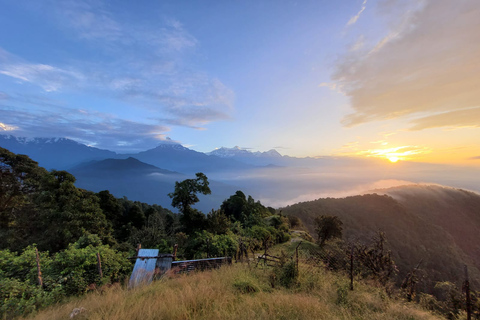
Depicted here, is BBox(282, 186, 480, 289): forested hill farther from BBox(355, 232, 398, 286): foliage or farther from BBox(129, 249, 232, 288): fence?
BBox(129, 249, 232, 288): fence

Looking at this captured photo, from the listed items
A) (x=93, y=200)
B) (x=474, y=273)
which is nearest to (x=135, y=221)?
(x=93, y=200)

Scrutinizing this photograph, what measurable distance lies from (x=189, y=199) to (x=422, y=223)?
5031 centimetres

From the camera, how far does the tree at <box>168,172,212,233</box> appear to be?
20734 millimetres

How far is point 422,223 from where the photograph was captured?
136 feet

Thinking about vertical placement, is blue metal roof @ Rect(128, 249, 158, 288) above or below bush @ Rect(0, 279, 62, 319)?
below

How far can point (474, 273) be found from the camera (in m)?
29.7

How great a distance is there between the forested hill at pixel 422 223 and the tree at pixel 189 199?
20432 mm

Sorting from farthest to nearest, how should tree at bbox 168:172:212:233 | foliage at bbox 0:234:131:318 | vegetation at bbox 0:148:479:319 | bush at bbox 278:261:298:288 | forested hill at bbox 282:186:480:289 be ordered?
forested hill at bbox 282:186:480:289, tree at bbox 168:172:212:233, bush at bbox 278:261:298:288, foliage at bbox 0:234:131:318, vegetation at bbox 0:148:479:319

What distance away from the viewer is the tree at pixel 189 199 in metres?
20.7

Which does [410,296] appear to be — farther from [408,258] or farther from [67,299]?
[408,258]

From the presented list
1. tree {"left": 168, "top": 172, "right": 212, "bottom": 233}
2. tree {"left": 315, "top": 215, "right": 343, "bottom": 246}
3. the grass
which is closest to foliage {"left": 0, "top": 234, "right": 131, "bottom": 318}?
the grass

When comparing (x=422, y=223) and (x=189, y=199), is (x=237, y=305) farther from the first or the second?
(x=422, y=223)

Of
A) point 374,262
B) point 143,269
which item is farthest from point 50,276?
point 374,262

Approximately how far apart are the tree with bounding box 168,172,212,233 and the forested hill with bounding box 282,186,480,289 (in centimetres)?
2043
